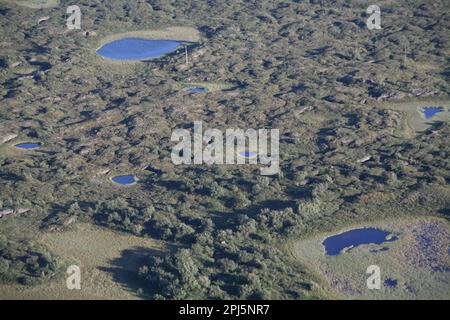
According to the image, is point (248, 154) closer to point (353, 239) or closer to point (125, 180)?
point (125, 180)

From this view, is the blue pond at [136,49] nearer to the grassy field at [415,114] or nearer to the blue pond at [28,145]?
the blue pond at [28,145]

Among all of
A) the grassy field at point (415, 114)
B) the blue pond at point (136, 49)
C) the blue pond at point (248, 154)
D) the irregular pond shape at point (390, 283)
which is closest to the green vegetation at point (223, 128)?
the grassy field at point (415, 114)

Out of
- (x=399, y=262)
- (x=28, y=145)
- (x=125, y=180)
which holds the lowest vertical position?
(x=399, y=262)

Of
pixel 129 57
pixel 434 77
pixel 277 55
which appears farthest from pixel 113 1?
pixel 434 77

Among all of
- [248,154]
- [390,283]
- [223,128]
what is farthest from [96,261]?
[223,128]

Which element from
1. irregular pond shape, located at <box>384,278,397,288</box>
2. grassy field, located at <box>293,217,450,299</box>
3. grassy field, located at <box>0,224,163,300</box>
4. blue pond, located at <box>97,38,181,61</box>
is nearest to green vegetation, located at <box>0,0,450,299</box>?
grassy field, located at <box>0,224,163,300</box>

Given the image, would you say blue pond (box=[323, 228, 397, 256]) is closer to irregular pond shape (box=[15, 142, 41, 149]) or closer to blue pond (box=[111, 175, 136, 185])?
blue pond (box=[111, 175, 136, 185])
